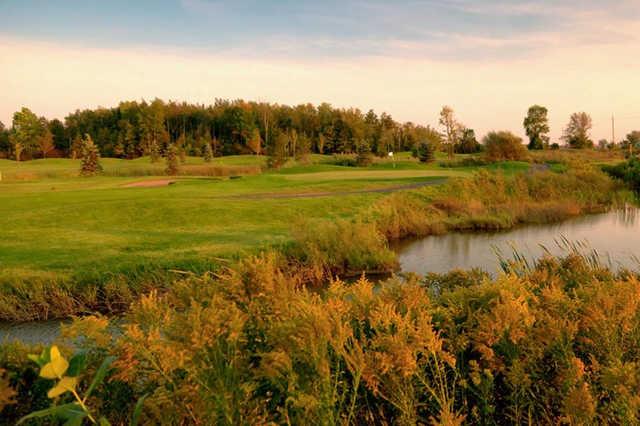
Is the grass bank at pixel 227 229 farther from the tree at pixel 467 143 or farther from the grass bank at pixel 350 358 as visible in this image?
the tree at pixel 467 143

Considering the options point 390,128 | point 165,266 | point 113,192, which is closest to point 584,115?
point 390,128

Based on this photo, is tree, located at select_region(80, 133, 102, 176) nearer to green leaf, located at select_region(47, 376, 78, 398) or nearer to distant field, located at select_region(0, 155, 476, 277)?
distant field, located at select_region(0, 155, 476, 277)

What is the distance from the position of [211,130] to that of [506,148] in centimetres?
5879

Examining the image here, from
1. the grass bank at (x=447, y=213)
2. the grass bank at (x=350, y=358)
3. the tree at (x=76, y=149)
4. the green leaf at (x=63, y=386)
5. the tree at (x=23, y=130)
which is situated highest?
the tree at (x=23, y=130)

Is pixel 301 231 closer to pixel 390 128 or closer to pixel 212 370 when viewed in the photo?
pixel 212 370

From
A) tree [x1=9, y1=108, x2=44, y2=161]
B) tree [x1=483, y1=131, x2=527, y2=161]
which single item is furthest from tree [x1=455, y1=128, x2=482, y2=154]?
tree [x1=9, y1=108, x2=44, y2=161]

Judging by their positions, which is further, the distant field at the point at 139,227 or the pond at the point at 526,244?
the pond at the point at 526,244

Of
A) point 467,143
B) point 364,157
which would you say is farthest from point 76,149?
point 467,143

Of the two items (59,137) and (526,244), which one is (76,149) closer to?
(59,137)

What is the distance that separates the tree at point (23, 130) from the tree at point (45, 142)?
1.88 m

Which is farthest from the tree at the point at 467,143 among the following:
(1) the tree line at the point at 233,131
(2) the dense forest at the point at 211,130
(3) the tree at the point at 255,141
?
(3) the tree at the point at 255,141

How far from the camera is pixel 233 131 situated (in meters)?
87.6

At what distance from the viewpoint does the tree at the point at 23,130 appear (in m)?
70.0

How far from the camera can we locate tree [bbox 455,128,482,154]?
78.9 m
